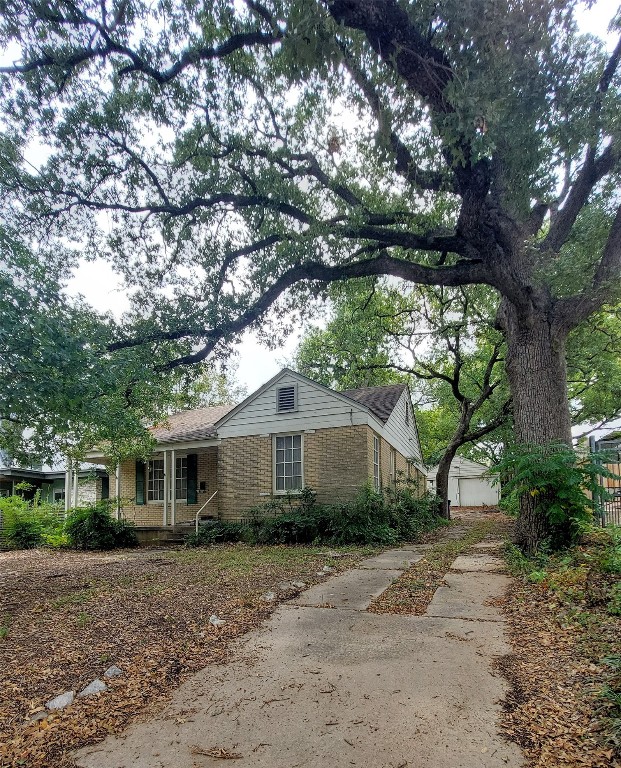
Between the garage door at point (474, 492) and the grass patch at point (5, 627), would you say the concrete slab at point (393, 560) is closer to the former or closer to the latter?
the grass patch at point (5, 627)

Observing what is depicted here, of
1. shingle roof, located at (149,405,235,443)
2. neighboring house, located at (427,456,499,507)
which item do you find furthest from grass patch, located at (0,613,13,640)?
neighboring house, located at (427,456,499,507)

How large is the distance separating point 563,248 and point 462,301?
8.27m

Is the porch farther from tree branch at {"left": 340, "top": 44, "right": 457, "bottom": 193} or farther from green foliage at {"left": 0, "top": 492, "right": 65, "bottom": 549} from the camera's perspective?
tree branch at {"left": 340, "top": 44, "right": 457, "bottom": 193}

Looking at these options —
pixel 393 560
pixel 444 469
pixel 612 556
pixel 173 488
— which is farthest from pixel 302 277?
pixel 444 469

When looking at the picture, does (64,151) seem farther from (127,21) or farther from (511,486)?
(511,486)

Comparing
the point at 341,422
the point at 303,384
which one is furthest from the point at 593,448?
the point at 303,384

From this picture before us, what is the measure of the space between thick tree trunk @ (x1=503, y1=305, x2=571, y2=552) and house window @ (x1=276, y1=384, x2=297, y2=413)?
6.46m

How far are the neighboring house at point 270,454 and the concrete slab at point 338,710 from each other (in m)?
8.29

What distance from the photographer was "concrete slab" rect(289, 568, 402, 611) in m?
5.20

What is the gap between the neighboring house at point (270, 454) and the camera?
40.2 ft

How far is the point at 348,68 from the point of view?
626cm

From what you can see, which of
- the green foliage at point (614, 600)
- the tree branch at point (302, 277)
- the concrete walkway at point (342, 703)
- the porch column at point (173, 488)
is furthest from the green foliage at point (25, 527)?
the green foliage at point (614, 600)

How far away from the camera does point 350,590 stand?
5844 millimetres

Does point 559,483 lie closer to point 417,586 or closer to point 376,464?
point 417,586
